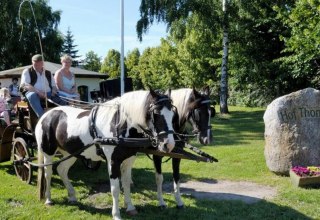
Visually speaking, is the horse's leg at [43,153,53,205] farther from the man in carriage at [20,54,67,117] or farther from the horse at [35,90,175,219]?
the man in carriage at [20,54,67,117]

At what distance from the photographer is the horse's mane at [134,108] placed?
16.2ft

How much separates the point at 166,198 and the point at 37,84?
3.06 m

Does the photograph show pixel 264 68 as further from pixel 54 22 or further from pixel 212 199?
pixel 54 22

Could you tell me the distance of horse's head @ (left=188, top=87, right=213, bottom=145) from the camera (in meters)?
5.52

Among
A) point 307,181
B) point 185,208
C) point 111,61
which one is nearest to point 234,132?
point 307,181

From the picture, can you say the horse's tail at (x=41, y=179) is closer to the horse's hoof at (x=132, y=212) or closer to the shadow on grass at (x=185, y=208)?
the shadow on grass at (x=185, y=208)

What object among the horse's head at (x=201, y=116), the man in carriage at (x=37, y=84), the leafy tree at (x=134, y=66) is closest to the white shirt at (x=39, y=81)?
the man in carriage at (x=37, y=84)

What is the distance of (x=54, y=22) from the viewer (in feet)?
119

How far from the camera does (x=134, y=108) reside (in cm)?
503

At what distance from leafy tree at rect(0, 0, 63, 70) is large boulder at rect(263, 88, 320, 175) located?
88.5 feet

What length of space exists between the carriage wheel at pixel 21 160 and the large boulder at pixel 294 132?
198 inches

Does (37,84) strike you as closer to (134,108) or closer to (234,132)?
(134,108)

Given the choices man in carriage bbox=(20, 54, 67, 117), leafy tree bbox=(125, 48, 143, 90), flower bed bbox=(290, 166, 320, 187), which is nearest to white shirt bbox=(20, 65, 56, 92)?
man in carriage bbox=(20, 54, 67, 117)

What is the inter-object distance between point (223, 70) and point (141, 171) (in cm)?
1352
